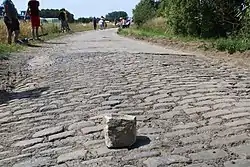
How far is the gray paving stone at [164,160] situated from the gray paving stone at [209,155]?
9 centimetres

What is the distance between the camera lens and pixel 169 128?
169 inches

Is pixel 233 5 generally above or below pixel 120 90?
above

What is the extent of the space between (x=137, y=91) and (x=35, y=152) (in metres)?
2.72

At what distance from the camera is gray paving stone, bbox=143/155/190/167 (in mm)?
3371

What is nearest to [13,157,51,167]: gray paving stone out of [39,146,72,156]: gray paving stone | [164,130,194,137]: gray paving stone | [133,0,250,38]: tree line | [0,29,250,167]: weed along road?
[0,29,250,167]: weed along road

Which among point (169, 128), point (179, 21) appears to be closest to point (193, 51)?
point (179, 21)

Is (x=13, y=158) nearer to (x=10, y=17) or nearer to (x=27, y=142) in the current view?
(x=27, y=142)

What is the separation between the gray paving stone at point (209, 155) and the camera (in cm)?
342

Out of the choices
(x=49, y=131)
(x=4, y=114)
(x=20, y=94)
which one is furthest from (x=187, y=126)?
(x=20, y=94)

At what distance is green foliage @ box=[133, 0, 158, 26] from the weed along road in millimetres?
35362

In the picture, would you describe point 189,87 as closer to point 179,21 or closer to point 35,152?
point 35,152

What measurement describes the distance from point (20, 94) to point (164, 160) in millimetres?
3870

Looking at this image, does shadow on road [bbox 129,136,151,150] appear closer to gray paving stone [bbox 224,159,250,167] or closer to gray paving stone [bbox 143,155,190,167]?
gray paving stone [bbox 143,155,190,167]

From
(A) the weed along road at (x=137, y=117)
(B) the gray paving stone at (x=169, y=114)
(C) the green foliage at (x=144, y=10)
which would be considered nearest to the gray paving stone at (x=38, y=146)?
(A) the weed along road at (x=137, y=117)
